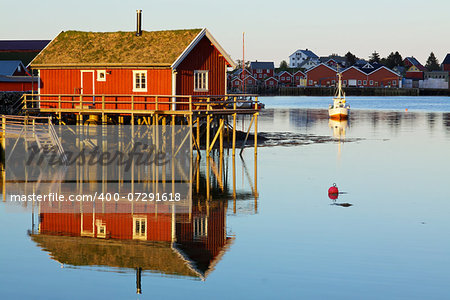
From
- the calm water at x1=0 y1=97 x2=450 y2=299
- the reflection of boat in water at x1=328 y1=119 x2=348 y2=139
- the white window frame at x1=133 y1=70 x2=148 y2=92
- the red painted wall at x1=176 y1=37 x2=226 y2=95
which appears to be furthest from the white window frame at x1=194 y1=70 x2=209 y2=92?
the reflection of boat in water at x1=328 y1=119 x2=348 y2=139

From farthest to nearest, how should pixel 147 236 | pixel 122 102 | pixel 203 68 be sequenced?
pixel 203 68 < pixel 122 102 < pixel 147 236

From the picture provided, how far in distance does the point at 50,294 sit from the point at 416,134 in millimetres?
55683

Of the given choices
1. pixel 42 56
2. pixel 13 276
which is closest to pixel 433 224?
pixel 13 276

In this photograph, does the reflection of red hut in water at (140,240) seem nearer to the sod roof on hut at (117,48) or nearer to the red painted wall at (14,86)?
the sod roof on hut at (117,48)

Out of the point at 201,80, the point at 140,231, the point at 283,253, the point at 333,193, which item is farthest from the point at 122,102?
the point at 283,253

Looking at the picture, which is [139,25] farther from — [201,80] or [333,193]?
[333,193]

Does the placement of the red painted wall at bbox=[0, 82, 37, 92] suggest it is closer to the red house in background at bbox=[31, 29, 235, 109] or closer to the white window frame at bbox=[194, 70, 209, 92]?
the red house in background at bbox=[31, 29, 235, 109]

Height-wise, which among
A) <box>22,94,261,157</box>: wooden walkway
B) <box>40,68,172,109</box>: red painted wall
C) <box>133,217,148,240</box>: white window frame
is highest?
<box>40,68,172,109</box>: red painted wall

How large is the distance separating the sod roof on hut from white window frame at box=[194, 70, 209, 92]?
7.52ft

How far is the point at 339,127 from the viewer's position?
76.2m

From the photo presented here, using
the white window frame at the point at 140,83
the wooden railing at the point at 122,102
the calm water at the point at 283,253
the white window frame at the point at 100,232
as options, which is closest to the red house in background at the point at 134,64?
the white window frame at the point at 140,83

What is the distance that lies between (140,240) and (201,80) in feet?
75.9

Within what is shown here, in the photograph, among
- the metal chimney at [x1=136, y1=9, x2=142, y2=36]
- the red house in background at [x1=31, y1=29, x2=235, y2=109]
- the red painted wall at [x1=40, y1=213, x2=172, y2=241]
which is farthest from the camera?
the metal chimney at [x1=136, y1=9, x2=142, y2=36]

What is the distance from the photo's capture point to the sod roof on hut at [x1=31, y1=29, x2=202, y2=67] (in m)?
40.7
